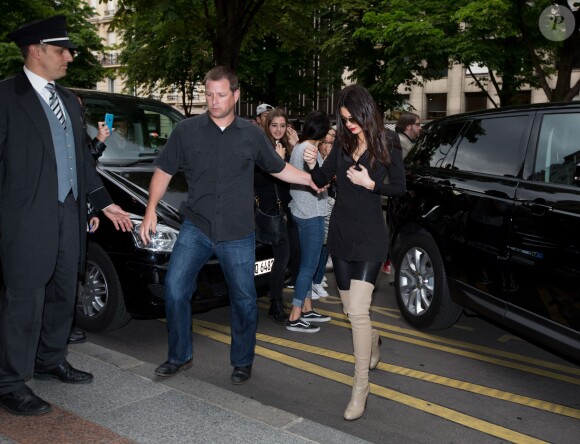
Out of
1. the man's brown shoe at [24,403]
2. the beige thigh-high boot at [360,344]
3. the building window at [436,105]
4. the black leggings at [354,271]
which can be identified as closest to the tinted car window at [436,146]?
the black leggings at [354,271]

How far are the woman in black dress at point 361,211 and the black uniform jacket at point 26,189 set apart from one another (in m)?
1.60

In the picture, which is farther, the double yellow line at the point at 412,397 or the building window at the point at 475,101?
the building window at the point at 475,101

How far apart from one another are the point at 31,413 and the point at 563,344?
3.03 m

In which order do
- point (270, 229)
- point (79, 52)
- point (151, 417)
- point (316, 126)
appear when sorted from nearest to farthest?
point (151, 417) → point (270, 229) → point (316, 126) → point (79, 52)

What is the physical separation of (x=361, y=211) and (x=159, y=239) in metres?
1.73

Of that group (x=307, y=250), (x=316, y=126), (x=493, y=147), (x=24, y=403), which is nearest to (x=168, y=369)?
(x=24, y=403)

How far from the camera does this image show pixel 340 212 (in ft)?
13.1

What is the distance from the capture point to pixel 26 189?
3.66 metres

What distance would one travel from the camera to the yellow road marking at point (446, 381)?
4.21 metres

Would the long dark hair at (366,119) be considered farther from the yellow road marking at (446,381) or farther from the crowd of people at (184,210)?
the yellow road marking at (446,381)

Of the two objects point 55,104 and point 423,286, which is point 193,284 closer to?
point 55,104

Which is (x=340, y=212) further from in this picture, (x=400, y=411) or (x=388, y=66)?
(x=388, y=66)

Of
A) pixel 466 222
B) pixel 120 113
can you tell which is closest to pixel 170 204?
pixel 120 113

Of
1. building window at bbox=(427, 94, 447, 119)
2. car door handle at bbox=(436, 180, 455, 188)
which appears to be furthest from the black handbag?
building window at bbox=(427, 94, 447, 119)
